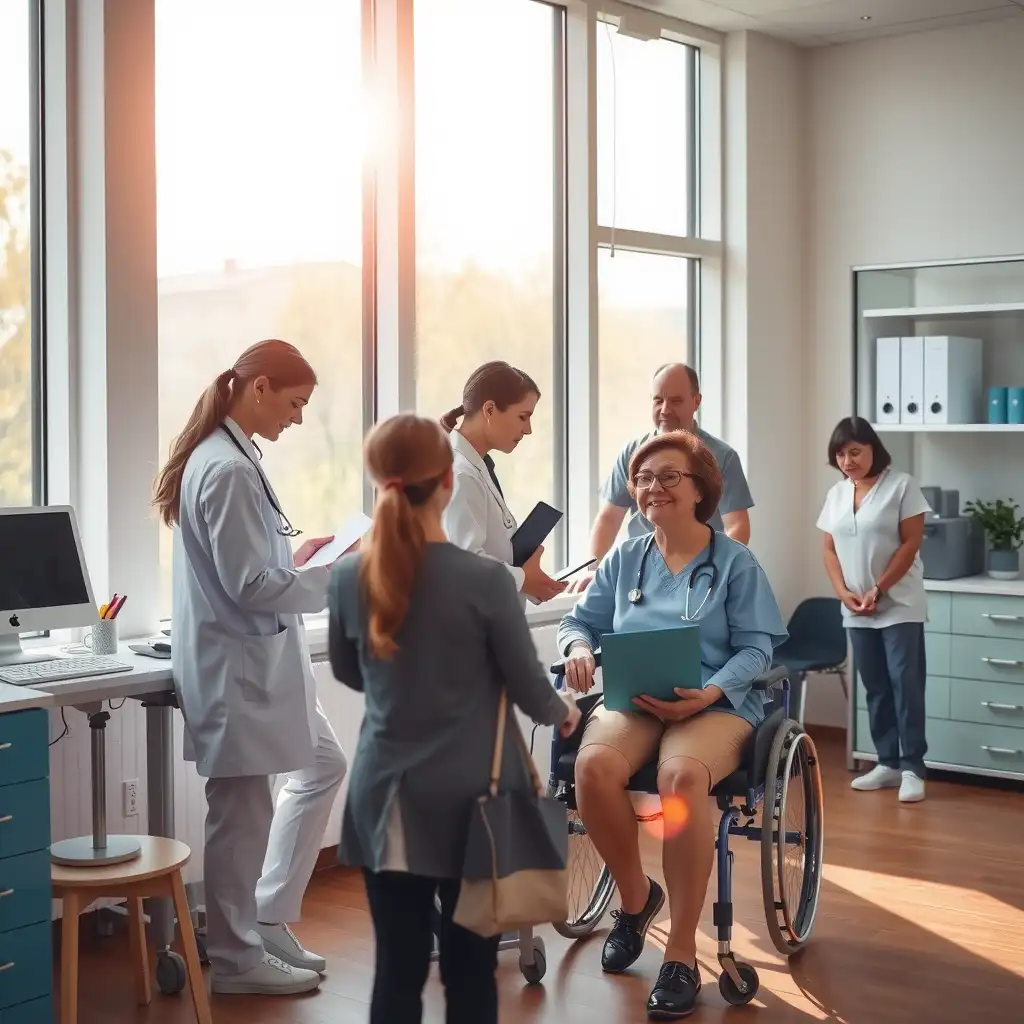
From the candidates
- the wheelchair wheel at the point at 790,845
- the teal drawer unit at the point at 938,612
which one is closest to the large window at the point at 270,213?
the wheelchair wheel at the point at 790,845

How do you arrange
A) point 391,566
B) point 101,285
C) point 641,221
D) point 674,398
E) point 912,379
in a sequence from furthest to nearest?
point 641,221 < point 912,379 < point 674,398 < point 101,285 < point 391,566

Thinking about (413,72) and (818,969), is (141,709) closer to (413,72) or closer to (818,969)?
(818,969)

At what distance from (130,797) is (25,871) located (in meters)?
1.05

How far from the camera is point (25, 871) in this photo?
115 inches

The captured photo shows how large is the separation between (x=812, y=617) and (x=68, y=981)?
381cm

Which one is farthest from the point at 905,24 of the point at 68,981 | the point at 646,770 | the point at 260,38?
the point at 68,981

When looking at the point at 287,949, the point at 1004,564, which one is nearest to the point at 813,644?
the point at 1004,564

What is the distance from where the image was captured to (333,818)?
179 inches

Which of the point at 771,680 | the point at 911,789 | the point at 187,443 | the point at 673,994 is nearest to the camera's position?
the point at 673,994

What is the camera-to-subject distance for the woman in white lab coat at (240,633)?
10.7 ft

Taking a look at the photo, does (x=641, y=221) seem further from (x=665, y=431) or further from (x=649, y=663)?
(x=649, y=663)

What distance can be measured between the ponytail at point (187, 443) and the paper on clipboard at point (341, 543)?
0.35 m

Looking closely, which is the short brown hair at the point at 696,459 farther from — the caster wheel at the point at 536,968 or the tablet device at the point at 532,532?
the caster wheel at the point at 536,968

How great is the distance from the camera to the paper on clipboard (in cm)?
339
